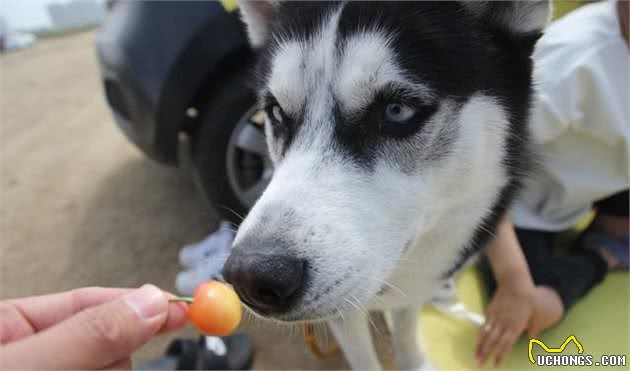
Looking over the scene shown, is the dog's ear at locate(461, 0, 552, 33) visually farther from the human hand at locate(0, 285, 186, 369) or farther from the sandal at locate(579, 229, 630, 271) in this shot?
the sandal at locate(579, 229, 630, 271)

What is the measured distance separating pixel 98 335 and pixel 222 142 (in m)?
1.27

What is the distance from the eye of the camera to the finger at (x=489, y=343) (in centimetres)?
150

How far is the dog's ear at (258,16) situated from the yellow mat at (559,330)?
1060mm

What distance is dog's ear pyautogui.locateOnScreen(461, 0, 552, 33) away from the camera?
105 centimetres

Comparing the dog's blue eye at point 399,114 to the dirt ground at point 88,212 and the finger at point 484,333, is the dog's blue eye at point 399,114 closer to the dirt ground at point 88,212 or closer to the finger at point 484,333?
the finger at point 484,333

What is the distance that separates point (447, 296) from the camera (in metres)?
1.68

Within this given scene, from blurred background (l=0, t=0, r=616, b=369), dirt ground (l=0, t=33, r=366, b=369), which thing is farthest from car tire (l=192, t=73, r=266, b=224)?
dirt ground (l=0, t=33, r=366, b=369)

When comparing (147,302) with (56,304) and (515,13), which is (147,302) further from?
(515,13)

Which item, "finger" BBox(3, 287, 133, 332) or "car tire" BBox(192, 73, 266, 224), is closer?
"finger" BBox(3, 287, 133, 332)

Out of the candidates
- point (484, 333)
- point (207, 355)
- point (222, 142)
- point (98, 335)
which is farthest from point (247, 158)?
point (98, 335)

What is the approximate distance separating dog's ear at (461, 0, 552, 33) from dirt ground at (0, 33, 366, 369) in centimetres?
116

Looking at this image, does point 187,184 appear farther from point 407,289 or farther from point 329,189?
point 329,189

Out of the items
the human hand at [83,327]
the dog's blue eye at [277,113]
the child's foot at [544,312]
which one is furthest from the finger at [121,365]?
the child's foot at [544,312]

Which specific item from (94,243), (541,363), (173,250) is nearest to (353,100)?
(541,363)
